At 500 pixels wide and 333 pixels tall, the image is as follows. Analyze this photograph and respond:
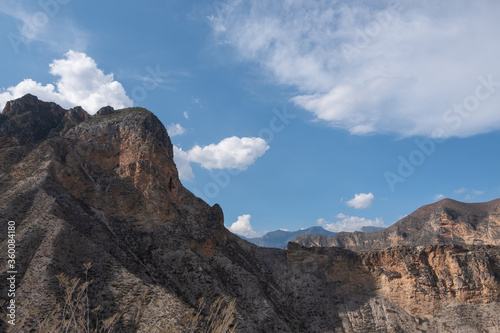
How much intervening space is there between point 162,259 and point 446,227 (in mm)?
127012

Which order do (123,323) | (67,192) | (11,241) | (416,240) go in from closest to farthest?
(123,323), (11,241), (67,192), (416,240)

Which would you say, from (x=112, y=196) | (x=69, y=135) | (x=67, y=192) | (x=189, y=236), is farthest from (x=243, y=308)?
(x=69, y=135)

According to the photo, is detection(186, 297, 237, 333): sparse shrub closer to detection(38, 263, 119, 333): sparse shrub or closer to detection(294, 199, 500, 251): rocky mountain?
detection(38, 263, 119, 333): sparse shrub

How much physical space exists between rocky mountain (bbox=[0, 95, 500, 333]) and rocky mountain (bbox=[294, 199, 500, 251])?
67949mm

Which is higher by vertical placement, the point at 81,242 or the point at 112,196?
the point at 112,196

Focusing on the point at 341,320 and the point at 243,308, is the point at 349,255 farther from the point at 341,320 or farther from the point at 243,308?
the point at 243,308

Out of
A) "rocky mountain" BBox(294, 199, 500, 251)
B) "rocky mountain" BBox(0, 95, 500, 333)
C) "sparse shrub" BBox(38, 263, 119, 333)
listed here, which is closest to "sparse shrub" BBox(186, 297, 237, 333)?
"sparse shrub" BBox(38, 263, 119, 333)

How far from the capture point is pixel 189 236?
214 ft

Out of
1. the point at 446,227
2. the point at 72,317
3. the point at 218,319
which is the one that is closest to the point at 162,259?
the point at 72,317

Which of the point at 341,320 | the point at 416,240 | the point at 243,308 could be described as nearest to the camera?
the point at 243,308

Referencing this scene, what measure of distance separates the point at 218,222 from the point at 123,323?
37.7 meters

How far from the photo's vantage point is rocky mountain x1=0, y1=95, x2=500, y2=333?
142ft

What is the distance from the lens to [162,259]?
58594 millimetres

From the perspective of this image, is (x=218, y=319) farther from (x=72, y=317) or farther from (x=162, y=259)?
(x=162, y=259)
